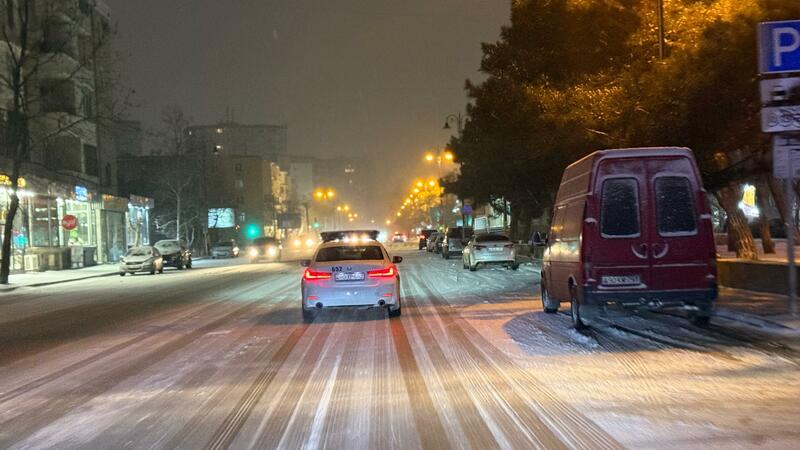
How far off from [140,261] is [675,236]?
100 feet

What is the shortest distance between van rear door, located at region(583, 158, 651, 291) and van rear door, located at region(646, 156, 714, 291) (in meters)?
0.12

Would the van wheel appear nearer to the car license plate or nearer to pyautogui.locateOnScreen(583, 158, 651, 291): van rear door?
pyautogui.locateOnScreen(583, 158, 651, 291): van rear door

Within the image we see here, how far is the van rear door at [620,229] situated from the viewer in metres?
10.0

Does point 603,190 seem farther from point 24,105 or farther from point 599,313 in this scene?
point 24,105

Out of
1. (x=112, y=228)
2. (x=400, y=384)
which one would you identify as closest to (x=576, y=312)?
(x=400, y=384)

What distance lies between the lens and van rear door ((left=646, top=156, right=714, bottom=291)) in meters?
10.0

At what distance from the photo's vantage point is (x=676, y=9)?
639 inches

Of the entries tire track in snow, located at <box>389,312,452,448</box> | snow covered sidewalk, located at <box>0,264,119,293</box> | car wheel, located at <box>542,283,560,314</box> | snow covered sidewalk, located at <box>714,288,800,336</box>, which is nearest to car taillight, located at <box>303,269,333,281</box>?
tire track in snow, located at <box>389,312,452,448</box>

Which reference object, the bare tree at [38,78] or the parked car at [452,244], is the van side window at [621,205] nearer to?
the bare tree at [38,78]

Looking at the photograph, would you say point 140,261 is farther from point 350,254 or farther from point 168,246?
point 350,254

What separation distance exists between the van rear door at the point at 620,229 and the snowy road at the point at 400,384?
93 cm

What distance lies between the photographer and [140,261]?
35.6 meters

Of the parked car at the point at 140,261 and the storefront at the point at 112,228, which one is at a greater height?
the storefront at the point at 112,228

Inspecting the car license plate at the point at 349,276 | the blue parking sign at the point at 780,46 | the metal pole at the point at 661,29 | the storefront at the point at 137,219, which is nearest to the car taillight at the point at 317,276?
the car license plate at the point at 349,276
